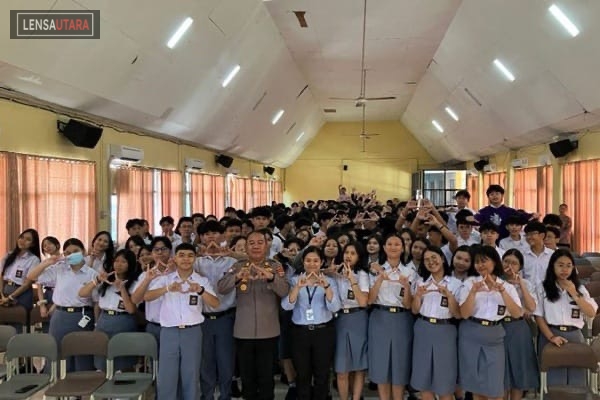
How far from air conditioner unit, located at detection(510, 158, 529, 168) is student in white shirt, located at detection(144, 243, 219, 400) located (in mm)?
11615

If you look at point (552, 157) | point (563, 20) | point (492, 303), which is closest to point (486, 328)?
point (492, 303)

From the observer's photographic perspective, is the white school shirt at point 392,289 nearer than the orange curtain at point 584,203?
Yes

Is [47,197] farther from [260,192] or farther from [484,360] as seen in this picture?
[260,192]

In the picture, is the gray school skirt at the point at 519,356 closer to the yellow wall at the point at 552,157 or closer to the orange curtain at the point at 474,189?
the yellow wall at the point at 552,157

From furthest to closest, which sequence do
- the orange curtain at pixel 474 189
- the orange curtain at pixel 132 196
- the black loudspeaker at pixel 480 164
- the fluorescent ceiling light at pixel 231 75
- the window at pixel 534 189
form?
the orange curtain at pixel 474 189 → the black loudspeaker at pixel 480 164 → the window at pixel 534 189 → the fluorescent ceiling light at pixel 231 75 → the orange curtain at pixel 132 196

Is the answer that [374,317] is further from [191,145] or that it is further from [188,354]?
[191,145]

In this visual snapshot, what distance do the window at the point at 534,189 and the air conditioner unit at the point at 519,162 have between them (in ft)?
0.65

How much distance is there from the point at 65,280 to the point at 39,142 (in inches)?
102

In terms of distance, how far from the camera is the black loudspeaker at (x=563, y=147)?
10.8 metres

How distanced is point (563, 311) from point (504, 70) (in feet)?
20.2

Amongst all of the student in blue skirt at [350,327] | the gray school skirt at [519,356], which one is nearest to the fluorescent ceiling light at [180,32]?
the student in blue skirt at [350,327]

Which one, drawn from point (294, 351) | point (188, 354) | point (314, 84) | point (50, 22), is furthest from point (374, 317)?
point (314, 84)

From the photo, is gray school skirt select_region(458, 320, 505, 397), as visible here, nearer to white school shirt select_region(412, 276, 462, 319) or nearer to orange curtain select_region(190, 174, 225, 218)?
white school shirt select_region(412, 276, 462, 319)

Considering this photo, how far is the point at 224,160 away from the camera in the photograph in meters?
14.7
